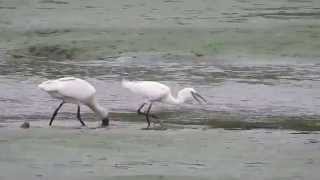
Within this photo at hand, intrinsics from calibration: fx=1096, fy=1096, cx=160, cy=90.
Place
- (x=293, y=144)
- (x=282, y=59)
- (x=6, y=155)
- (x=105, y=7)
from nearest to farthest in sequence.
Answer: (x=6, y=155) → (x=293, y=144) → (x=282, y=59) → (x=105, y=7)

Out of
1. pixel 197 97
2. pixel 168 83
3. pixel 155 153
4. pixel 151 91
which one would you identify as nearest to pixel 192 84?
pixel 168 83

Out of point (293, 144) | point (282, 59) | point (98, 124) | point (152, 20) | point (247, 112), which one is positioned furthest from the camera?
point (152, 20)

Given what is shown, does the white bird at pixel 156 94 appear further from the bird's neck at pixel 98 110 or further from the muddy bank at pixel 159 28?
the muddy bank at pixel 159 28

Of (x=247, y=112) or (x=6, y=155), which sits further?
(x=247, y=112)

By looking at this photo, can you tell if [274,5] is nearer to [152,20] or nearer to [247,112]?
[152,20]

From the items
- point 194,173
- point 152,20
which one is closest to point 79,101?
point 194,173

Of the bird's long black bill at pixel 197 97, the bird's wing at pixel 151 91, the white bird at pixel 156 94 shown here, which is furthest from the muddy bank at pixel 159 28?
the bird's wing at pixel 151 91

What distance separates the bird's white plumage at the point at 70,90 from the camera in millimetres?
11367

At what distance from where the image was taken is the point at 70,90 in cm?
1138

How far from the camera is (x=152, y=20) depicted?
2144 centimetres

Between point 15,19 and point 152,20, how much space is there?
2910mm

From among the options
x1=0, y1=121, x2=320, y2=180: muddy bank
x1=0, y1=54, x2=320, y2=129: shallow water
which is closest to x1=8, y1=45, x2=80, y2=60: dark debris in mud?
x1=0, y1=54, x2=320, y2=129: shallow water

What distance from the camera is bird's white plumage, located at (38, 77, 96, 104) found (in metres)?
11.4

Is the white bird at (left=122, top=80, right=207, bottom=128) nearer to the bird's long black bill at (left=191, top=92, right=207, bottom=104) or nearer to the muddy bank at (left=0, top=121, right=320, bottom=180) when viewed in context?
the bird's long black bill at (left=191, top=92, right=207, bottom=104)
